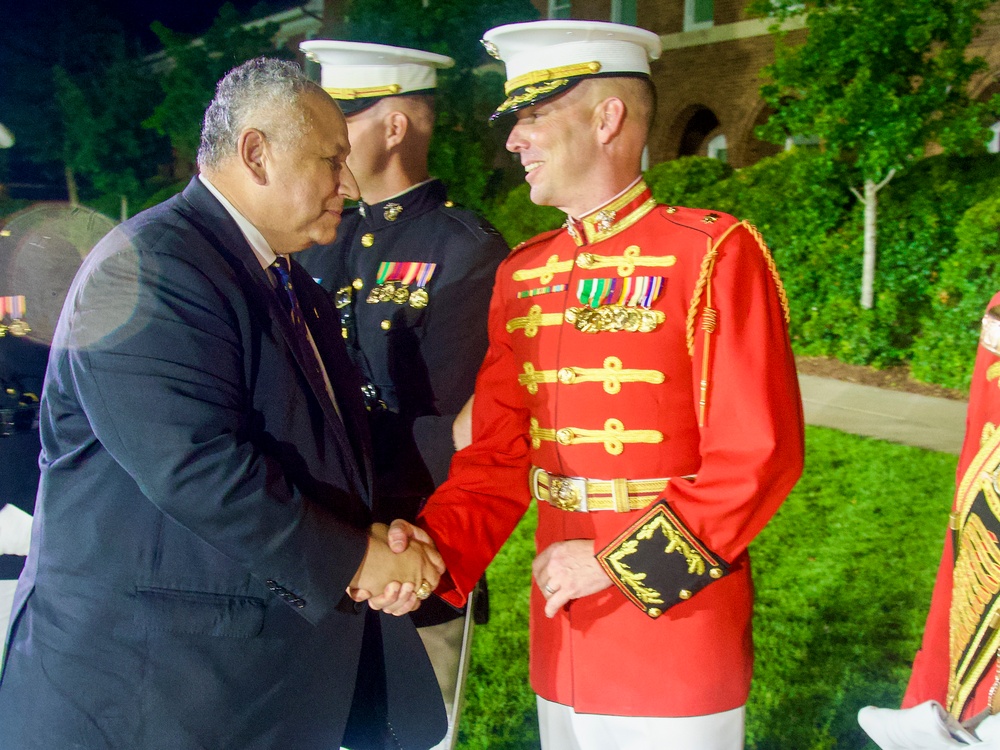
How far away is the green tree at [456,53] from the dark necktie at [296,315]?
9638mm

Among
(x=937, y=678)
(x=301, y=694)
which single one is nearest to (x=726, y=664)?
(x=937, y=678)

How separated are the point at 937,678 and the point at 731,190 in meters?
9.68

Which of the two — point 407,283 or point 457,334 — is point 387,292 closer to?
point 407,283

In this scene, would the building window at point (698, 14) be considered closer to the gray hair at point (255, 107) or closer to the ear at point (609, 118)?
the ear at point (609, 118)

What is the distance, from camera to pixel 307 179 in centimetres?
201

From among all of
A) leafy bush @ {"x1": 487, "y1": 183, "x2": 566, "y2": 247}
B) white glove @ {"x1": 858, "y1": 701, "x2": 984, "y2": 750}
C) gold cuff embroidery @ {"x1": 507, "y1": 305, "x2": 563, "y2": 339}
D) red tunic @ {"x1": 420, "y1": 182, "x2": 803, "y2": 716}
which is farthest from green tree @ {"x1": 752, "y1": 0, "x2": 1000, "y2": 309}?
white glove @ {"x1": 858, "y1": 701, "x2": 984, "y2": 750}

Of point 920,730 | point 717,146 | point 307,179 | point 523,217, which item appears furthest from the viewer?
point 717,146

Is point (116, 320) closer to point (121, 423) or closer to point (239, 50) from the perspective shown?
point (121, 423)

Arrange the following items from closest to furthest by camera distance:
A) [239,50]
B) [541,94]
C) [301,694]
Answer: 1. [301,694]
2. [541,94]
3. [239,50]

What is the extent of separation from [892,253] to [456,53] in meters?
6.18

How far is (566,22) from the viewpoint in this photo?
222cm

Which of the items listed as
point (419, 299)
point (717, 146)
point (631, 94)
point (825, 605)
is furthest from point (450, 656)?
point (717, 146)

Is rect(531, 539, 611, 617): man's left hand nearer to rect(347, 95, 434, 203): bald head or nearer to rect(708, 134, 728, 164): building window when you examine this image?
rect(347, 95, 434, 203): bald head

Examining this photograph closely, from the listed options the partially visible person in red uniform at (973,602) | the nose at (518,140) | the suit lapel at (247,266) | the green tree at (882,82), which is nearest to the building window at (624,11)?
the green tree at (882,82)
